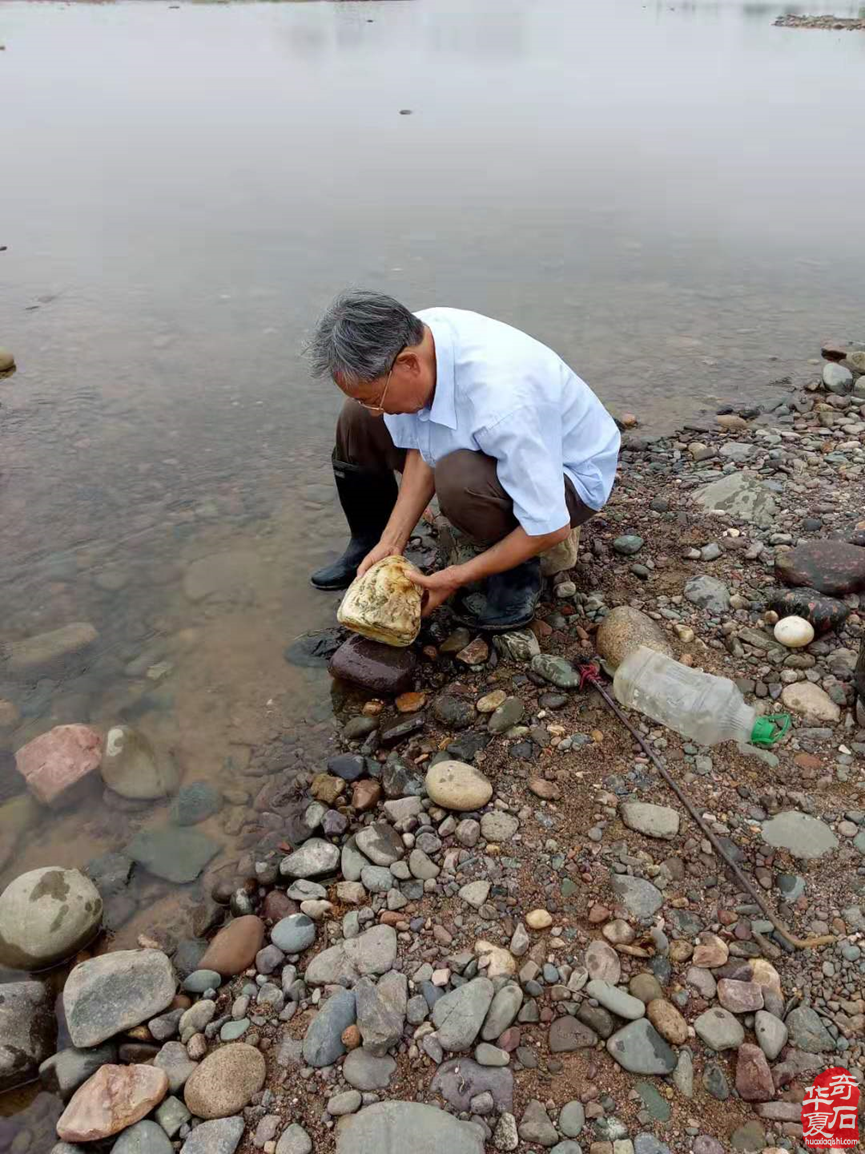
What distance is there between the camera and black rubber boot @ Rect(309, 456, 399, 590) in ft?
13.7

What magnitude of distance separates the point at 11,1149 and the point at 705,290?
348 inches

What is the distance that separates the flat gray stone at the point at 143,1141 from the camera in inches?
87.3

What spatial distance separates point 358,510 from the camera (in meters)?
4.36

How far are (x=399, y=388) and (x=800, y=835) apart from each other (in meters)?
2.08

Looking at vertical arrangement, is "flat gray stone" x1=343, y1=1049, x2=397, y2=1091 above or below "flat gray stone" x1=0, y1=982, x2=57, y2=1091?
above

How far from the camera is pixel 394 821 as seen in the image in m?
3.09

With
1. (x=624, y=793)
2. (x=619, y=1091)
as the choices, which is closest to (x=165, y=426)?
(x=624, y=793)

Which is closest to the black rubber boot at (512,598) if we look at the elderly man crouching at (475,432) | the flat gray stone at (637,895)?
the elderly man crouching at (475,432)

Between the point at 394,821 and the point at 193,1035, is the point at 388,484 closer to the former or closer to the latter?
the point at 394,821

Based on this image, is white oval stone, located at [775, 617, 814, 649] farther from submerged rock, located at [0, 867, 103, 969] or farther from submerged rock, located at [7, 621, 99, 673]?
submerged rock, located at [7, 621, 99, 673]

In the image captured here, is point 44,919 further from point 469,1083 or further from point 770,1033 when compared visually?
point 770,1033

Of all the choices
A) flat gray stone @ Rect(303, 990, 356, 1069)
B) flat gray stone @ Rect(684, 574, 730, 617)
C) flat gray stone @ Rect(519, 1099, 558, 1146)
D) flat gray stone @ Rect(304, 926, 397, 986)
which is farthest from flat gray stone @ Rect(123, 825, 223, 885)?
flat gray stone @ Rect(684, 574, 730, 617)

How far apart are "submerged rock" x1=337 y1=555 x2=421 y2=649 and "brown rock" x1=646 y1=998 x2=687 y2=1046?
1.76 m

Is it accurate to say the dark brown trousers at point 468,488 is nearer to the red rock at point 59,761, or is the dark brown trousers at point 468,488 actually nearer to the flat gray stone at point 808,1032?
the red rock at point 59,761
